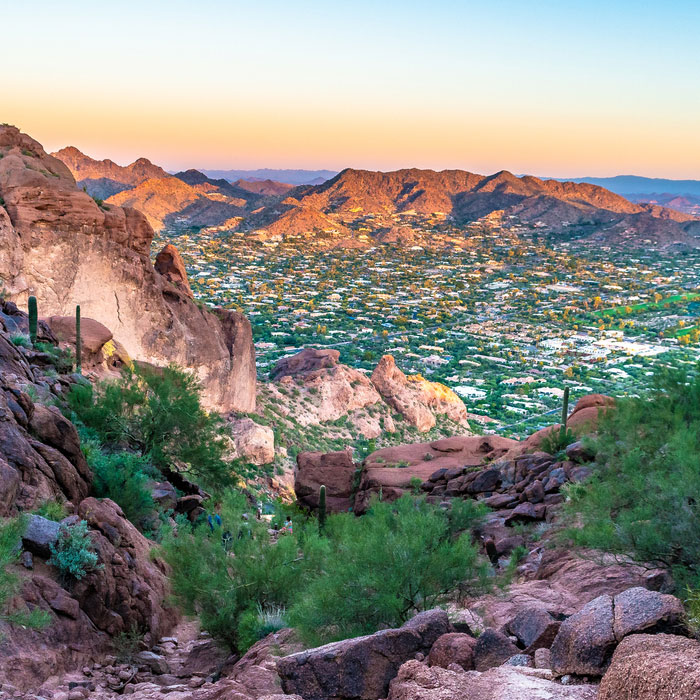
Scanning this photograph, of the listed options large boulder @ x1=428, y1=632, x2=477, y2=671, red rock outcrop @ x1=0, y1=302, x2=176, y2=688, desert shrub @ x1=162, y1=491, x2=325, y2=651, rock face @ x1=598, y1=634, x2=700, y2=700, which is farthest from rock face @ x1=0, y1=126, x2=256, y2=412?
rock face @ x1=598, y1=634, x2=700, y2=700

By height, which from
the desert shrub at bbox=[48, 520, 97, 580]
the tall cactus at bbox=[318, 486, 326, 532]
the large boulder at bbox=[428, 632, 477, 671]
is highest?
the large boulder at bbox=[428, 632, 477, 671]

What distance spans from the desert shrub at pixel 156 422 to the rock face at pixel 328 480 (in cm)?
369

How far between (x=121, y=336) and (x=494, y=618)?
24745 millimetres

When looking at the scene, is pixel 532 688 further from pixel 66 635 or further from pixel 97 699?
pixel 66 635

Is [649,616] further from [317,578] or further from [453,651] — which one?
[317,578]

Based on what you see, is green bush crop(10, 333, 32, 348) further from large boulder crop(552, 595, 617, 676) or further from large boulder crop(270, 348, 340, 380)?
large boulder crop(270, 348, 340, 380)

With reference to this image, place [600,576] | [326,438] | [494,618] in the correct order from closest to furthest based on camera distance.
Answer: [494,618], [600,576], [326,438]

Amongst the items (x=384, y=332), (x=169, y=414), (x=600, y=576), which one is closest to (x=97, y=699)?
(x=600, y=576)

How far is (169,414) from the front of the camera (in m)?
17.9

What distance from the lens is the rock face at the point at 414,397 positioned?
46312 mm

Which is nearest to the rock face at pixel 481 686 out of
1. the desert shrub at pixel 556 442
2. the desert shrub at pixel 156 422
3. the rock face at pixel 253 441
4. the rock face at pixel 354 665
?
the rock face at pixel 354 665

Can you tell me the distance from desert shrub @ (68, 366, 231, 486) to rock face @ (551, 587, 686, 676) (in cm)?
1206

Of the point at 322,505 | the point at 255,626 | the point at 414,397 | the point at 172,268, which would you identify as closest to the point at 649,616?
the point at 255,626

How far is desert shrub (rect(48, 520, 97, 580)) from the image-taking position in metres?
9.67
